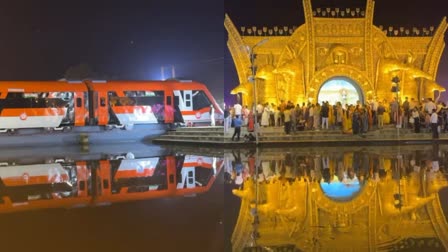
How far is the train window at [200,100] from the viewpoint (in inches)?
973

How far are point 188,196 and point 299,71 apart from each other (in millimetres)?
13472

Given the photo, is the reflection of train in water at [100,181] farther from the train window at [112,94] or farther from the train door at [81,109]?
the train window at [112,94]

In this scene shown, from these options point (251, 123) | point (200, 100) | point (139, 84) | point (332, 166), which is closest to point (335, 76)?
point (251, 123)

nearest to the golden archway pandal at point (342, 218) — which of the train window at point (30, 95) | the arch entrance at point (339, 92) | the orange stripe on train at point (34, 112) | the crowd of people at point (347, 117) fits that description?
the crowd of people at point (347, 117)

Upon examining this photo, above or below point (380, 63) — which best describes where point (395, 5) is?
above

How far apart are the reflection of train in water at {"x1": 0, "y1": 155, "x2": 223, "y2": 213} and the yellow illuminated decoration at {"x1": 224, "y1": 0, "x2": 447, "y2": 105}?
7794 millimetres

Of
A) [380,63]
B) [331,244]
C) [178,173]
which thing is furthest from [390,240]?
[380,63]

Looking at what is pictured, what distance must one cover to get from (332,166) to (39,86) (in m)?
16.6

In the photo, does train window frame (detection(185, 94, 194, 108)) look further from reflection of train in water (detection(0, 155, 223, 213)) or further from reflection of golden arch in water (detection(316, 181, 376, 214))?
reflection of golden arch in water (detection(316, 181, 376, 214))

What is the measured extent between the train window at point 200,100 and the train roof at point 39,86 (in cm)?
558

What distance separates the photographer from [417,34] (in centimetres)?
2152

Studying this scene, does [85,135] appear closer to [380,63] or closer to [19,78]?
[19,78]

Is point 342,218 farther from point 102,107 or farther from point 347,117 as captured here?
point 102,107

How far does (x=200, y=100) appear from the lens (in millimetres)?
24781
